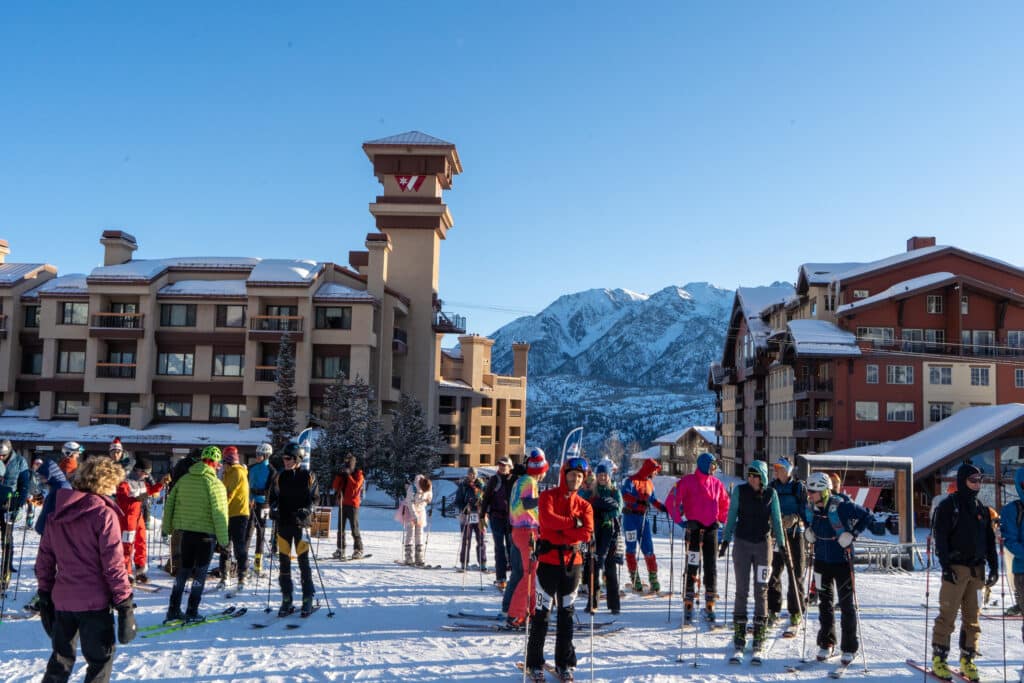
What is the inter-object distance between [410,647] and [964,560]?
587cm

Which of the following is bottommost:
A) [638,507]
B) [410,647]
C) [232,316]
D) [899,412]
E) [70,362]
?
[410,647]

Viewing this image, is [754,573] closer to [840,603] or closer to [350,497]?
[840,603]

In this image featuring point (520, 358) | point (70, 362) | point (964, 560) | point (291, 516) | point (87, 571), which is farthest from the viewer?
point (520, 358)

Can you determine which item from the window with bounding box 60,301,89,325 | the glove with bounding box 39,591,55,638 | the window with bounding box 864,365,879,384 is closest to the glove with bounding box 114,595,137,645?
the glove with bounding box 39,591,55,638

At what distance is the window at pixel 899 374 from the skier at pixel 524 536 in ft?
130

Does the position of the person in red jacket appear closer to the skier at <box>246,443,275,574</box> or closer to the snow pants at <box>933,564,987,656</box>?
the snow pants at <box>933,564,987,656</box>

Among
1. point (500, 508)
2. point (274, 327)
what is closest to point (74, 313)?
point (274, 327)

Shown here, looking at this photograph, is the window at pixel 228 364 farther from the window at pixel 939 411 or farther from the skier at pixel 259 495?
the window at pixel 939 411

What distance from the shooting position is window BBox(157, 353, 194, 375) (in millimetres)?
46406

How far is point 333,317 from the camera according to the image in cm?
4606

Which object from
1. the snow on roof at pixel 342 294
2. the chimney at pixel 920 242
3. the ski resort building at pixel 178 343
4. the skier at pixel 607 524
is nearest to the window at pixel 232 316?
the ski resort building at pixel 178 343

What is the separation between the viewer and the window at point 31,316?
48469 mm

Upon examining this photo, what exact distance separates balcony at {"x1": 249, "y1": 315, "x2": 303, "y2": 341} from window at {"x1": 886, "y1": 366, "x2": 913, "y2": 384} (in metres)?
31.8

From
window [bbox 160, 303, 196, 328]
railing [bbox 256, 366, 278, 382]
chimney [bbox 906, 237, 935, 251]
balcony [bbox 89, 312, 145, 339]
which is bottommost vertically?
railing [bbox 256, 366, 278, 382]
